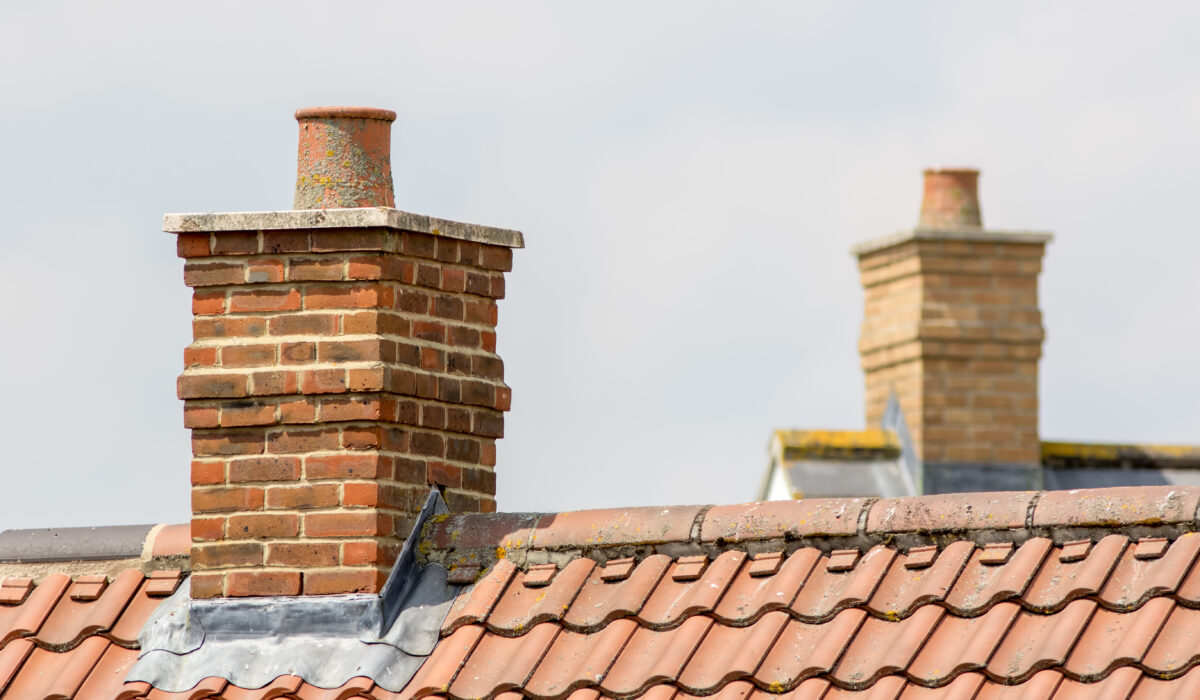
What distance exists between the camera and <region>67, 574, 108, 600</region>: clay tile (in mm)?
7531

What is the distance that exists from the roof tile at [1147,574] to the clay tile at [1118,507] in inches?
3.3

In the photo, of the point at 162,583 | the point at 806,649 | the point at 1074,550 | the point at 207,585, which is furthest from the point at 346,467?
the point at 1074,550

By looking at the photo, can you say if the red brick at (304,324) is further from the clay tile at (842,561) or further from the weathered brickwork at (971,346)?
the weathered brickwork at (971,346)

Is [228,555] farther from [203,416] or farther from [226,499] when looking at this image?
[203,416]

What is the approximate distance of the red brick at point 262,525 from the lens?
23.5ft

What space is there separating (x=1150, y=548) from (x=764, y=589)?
114 centimetres

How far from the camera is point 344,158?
7.76 metres

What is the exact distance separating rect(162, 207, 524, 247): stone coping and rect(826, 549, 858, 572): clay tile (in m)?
1.83

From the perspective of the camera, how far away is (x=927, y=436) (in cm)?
1788

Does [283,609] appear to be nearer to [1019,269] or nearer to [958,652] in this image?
[958,652]

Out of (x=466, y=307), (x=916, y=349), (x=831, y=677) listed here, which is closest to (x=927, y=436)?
(x=916, y=349)

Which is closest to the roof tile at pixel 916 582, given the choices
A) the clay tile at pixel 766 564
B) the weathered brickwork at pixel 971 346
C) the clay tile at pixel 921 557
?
the clay tile at pixel 921 557

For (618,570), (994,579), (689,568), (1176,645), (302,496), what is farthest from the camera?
(302,496)

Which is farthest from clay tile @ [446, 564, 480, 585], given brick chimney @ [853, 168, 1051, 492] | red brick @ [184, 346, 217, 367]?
brick chimney @ [853, 168, 1051, 492]
